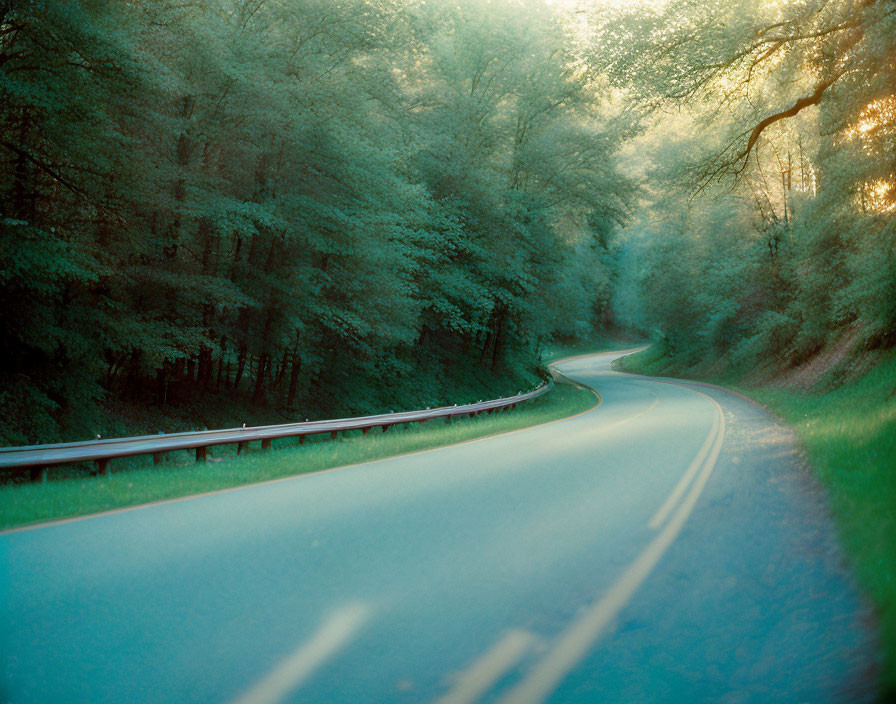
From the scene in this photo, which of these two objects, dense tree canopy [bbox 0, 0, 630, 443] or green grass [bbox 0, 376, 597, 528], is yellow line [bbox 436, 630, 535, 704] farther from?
dense tree canopy [bbox 0, 0, 630, 443]

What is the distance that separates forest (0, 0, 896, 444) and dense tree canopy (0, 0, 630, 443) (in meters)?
0.08

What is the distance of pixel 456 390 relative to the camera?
97.5ft

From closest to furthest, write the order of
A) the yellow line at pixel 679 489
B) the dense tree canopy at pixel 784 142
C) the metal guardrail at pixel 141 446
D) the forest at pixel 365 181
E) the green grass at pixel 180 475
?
the yellow line at pixel 679 489, the green grass at pixel 180 475, the metal guardrail at pixel 141 446, the dense tree canopy at pixel 784 142, the forest at pixel 365 181

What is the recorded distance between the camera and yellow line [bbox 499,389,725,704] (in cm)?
353

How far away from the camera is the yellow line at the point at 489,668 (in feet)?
11.2

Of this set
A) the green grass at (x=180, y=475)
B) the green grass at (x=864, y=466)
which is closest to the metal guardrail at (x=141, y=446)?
the green grass at (x=180, y=475)

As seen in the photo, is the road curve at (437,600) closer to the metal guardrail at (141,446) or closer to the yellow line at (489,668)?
the yellow line at (489,668)

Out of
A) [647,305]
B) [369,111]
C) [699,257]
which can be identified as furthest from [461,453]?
[647,305]

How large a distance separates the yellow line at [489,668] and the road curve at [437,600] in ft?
0.05

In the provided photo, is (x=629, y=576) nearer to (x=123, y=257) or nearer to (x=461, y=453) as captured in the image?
(x=461, y=453)

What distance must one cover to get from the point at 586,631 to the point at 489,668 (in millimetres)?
859

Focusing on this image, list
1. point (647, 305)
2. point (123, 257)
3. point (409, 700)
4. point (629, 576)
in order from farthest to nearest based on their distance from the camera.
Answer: point (647, 305), point (123, 257), point (629, 576), point (409, 700)

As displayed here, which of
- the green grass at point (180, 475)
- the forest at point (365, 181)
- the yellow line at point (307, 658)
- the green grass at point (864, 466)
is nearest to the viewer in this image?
the yellow line at point (307, 658)

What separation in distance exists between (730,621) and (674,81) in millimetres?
12651
